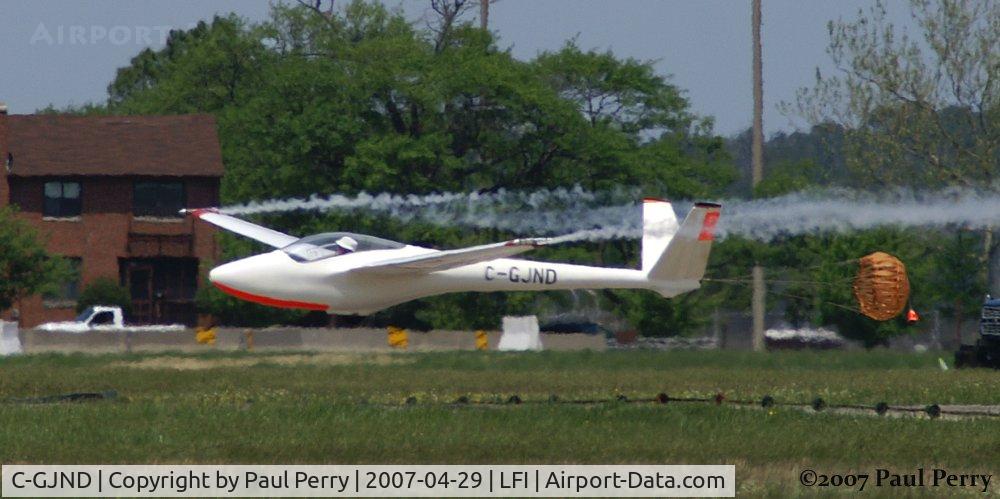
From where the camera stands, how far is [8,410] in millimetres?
22547

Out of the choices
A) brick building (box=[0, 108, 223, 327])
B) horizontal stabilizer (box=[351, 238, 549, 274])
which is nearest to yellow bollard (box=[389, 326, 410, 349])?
brick building (box=[0, 108, 223, 327])

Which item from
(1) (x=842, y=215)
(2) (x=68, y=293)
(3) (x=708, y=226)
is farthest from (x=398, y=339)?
(2) (x=68, y=293)

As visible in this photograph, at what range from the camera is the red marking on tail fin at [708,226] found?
22562 mm

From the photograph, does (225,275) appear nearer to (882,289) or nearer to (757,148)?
(882,289)

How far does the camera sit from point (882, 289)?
25.8m

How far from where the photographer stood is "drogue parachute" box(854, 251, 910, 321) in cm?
2548

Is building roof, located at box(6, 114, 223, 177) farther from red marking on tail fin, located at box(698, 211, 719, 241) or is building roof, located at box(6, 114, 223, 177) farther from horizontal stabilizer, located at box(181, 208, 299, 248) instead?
→ red marking on tail fin, located at box(698, 211, 719, 241)

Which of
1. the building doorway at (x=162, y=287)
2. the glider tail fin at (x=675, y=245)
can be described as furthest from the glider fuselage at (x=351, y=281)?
the building doorway at (x=162, y=287)

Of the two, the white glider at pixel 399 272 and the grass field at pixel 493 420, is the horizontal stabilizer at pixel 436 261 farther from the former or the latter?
the grass field at pixel 493 420

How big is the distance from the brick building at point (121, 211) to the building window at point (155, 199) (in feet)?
0.11

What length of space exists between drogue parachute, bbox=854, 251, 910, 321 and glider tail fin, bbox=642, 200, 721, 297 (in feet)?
11.1

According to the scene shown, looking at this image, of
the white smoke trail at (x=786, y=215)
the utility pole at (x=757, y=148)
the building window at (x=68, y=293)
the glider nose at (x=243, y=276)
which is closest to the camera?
the glider nose at (x=243, y=276)

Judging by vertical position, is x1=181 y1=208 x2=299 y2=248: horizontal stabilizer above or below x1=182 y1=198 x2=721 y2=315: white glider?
above

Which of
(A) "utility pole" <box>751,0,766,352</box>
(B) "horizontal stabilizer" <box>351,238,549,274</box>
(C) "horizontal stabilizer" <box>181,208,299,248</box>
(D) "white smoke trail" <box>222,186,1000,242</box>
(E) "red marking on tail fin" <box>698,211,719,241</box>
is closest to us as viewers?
A: (B) "horizontal stabilizer" <box>351,238,549,274</box>
